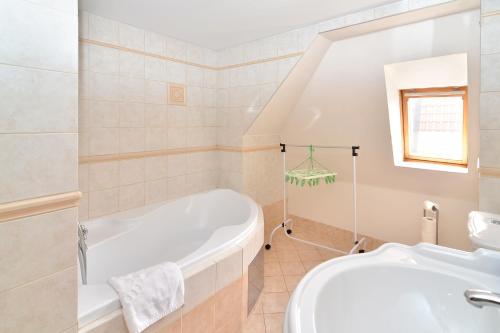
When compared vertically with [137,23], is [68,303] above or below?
below

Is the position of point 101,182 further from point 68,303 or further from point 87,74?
point 68,303

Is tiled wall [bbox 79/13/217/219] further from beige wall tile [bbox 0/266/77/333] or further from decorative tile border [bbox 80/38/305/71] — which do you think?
beige wall tile [bbox 0/266/77/333]

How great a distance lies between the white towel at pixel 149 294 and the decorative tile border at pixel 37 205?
456 mm

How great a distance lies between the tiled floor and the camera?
6.41 ft

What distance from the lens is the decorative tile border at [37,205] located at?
92cm

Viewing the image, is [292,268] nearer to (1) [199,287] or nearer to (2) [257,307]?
(2) [257,307]

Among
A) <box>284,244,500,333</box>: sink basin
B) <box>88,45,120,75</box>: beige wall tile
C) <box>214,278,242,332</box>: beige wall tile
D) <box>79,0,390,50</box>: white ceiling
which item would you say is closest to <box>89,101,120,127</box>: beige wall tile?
<box>88,45,120,75</box>: beige wall tile

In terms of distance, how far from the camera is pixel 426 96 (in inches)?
103

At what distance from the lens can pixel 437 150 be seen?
274cm

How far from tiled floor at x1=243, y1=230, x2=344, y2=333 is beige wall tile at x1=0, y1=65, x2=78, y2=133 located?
66.4 inches

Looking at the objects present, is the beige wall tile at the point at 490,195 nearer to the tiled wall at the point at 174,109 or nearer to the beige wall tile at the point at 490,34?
the beige wall tile at the point at 490,34

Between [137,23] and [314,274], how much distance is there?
2469mm

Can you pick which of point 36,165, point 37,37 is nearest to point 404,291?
point 36,165

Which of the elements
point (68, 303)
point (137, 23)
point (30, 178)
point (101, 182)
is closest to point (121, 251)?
point (101, 182)
